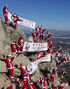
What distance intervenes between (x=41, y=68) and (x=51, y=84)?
2931mm

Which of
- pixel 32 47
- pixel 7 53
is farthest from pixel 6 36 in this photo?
pixel 32 47

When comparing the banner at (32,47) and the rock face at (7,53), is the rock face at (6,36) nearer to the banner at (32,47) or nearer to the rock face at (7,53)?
the rock face at (7,53)

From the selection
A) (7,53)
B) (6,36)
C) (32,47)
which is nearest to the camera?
(7,53)

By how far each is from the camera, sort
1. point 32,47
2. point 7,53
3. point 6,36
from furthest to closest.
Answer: point 32,47
point 6,36
point 7,53

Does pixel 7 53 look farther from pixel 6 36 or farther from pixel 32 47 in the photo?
pixel 32 47

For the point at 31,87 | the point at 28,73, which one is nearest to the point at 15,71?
the point at 28,73

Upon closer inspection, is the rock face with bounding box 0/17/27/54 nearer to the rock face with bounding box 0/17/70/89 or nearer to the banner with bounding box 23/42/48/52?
the rock face with bounding box 0/17/70/89

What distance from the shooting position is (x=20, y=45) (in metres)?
13.5

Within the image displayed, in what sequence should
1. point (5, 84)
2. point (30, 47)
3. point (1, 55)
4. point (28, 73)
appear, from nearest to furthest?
point (5, 84) < point (28, 73) < point (1, 55) < point (30, 47)

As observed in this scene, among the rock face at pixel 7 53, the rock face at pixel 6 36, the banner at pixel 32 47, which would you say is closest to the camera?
the rock face at pixel 7 53

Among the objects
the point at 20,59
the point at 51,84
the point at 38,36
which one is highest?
the point at 38,36

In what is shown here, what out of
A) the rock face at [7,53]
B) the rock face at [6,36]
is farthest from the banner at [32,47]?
the rock face at [6,36]

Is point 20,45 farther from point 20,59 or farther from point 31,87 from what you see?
point 31,87

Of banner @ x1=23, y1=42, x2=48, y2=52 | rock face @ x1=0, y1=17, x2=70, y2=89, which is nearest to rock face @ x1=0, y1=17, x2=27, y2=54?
rock face @ x1=0, y1=17, x2=70, y2=89
